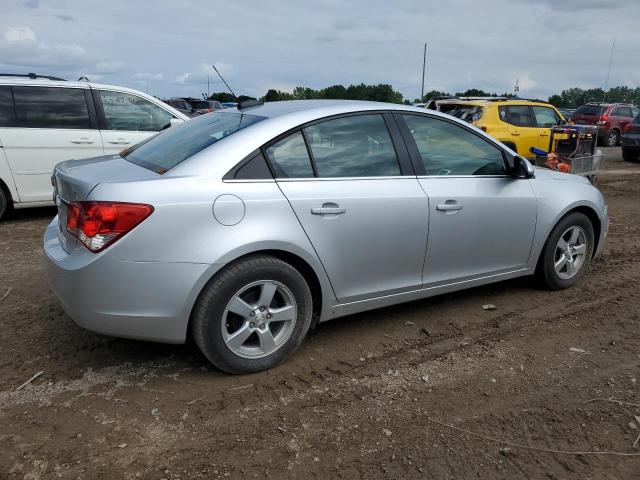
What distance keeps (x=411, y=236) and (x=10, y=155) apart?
5573 mm

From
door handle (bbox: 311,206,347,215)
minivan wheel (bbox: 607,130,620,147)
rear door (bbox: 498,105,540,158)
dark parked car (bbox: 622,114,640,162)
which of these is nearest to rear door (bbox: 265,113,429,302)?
door handle (bbox: 311,206,347,215)

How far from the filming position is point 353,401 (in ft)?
9.75

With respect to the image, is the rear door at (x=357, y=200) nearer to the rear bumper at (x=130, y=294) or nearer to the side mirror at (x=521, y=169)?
the rear bumper at (x=130, y=294)

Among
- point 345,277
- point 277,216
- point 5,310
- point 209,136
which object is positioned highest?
point 209,136

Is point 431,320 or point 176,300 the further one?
point 431,320

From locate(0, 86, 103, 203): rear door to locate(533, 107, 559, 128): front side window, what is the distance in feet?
29.6

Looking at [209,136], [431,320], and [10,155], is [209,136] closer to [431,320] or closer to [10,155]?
[431,320]

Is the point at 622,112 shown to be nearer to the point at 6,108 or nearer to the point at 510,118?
the point at 510,118

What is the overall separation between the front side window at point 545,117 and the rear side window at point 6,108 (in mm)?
9917

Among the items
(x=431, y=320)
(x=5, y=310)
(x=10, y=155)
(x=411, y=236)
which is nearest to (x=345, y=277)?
(x=411, y=236)

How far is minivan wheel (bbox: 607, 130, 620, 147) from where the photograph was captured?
20.7m

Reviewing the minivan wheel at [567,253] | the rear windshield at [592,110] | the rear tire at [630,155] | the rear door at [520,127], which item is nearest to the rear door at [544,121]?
the rear door at [520,127]

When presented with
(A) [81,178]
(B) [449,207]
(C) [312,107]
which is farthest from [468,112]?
(A) [81,178]

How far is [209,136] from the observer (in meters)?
3.39
